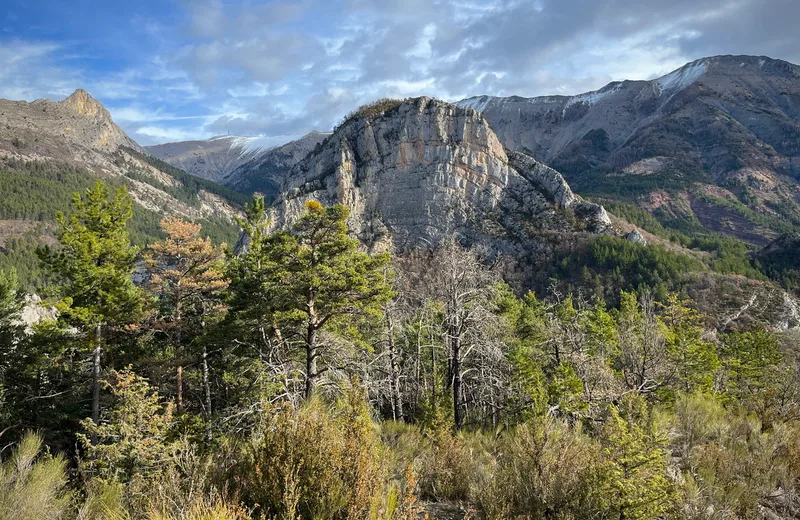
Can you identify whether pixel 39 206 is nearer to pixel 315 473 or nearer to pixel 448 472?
pixel 448 472

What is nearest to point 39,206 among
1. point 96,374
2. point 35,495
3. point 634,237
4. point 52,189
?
point 52,189

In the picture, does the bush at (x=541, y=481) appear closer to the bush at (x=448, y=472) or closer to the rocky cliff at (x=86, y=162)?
the bush at (x=448, y=472)

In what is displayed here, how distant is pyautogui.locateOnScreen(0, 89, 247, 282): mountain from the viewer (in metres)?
112

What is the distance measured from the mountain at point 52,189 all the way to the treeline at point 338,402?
9991cm

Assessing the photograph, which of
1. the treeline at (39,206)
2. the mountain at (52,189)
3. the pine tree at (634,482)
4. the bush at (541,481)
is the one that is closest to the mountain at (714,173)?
the treeline at (39,206)

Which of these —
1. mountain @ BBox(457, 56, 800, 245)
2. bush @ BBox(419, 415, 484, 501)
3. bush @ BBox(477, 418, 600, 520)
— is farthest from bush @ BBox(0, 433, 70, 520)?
mountain @ BBox(457, 56, 800, 245)

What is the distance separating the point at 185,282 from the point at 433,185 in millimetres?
76490

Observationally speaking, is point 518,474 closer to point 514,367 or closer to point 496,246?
point 514,367

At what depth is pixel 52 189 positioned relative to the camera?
134625 millimetres

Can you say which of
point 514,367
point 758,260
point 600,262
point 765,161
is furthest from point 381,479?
point 765,161

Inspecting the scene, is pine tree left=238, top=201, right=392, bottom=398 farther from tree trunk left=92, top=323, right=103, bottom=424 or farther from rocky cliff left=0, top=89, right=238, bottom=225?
rocky cliff left=0, top=89, right=238, bottom=225

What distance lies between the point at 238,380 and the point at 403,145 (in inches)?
3207

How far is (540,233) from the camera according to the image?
8512 cm

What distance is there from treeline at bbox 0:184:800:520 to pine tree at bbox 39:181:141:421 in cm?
7
